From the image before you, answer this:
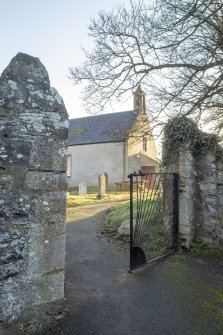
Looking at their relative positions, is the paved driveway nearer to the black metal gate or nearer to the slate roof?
the black metal gate

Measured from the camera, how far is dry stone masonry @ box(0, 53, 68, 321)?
3.01 metres

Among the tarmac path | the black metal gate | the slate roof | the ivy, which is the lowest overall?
the tarmac path

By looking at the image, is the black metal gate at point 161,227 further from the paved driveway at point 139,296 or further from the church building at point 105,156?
the church building at point 105,156

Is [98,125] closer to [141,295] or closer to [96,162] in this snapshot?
[96,162]

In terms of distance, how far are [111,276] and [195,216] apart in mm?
3099

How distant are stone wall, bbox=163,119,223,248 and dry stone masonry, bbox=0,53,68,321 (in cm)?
405

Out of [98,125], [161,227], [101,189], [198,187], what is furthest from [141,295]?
[98,125]

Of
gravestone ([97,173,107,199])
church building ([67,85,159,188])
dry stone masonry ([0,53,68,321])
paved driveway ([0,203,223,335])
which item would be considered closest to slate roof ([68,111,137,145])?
church building ([67,85,159,188])

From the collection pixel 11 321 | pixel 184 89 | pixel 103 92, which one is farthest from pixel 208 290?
pixel 103 92

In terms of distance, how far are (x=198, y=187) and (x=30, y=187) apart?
5.08 m

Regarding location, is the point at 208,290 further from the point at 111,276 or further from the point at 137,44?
Answer: the point at 137,44

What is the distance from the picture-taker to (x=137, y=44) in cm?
845

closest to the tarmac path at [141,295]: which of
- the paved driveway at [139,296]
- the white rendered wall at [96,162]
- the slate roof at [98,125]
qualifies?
the paved driveway at [139,296]

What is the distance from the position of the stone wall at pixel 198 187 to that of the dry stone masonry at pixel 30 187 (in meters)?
4.05
